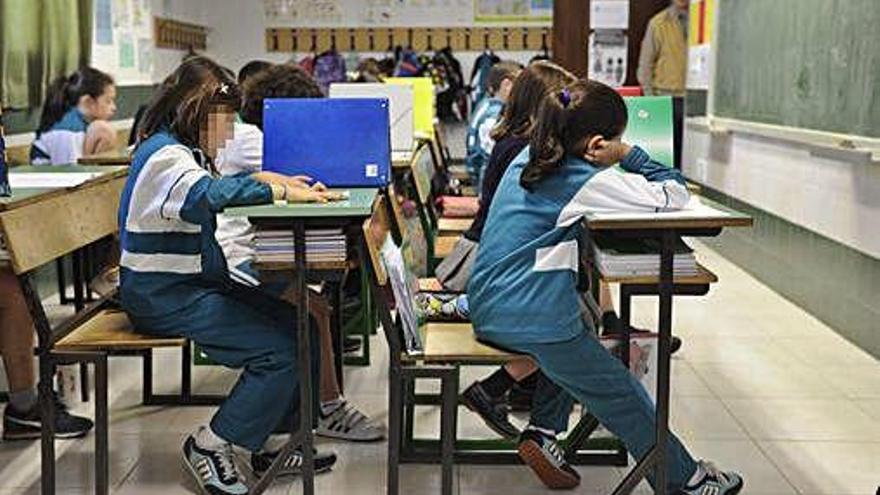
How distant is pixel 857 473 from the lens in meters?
3.02

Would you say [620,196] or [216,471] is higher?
[620,196]

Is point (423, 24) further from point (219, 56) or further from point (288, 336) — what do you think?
point (288, 336)

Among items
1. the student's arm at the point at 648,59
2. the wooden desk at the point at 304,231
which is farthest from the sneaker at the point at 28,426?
the student's arm at the point at 648,59

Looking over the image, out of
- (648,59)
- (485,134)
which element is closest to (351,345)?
(485,134)

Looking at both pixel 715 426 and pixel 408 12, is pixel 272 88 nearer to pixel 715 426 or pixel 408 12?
pixel 715 426

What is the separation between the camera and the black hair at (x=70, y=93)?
484 centimetres

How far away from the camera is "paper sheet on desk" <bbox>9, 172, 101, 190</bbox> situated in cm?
309

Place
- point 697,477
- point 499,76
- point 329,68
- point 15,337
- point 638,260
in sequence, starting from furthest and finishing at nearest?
point 329,68
point 499,76
point 15,337
point 697,477
point 638,260

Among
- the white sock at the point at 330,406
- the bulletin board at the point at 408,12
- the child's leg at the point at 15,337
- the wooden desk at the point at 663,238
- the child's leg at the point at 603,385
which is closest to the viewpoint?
the wooden desk at the point at 663,238

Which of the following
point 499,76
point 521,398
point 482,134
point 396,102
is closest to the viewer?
point 521,398

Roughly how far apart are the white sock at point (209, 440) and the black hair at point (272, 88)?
1.09m

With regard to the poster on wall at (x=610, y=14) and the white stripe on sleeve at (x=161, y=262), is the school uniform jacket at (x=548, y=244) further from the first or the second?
the poster on wall at (x=610, y=14)

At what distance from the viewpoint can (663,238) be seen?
2348 millimetres

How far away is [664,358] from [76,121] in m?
3.37
